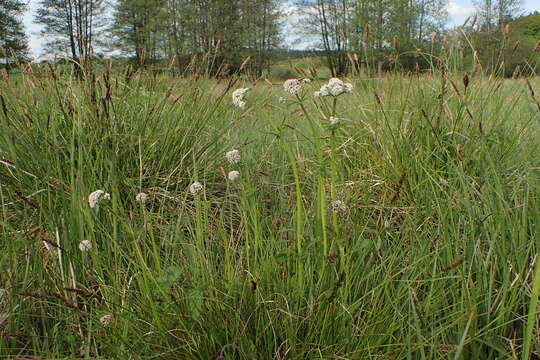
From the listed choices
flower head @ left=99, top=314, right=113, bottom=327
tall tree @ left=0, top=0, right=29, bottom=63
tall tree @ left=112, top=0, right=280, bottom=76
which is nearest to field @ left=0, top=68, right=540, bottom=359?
flower head @ left=99, top=314, right=113, bottom=327

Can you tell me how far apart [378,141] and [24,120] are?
1.65m

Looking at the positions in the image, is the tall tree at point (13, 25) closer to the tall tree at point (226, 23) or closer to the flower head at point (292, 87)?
the tall tree at point (226, 23)

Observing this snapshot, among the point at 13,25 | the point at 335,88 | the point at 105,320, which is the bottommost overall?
the point at 105,320

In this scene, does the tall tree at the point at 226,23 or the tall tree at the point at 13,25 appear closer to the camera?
the tall tree at the point at 13,25

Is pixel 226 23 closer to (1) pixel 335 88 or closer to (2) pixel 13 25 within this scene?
(2) pixel 13 25

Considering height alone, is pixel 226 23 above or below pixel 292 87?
above

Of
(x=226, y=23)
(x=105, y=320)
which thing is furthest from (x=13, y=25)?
(x=105, y=320)

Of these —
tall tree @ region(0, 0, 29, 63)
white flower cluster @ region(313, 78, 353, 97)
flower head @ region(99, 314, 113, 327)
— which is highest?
tall tree @ region(0, 0, 29, 63)

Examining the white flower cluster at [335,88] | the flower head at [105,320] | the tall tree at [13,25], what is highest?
the tall tree at [13,25]

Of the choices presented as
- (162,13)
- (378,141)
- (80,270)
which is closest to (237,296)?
(80,270)

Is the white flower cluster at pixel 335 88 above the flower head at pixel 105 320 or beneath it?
above

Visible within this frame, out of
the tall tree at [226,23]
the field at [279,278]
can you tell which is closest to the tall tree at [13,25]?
the tall tree at [226,23]

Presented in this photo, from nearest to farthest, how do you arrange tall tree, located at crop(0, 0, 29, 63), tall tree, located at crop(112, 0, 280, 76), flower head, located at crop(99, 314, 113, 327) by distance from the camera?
flower head, located at crop(99, 314, 113, 327)
tall tree, located at crop(0, 0, 29, 63)
tall tree, located at crop(112, 0, 280, 76)

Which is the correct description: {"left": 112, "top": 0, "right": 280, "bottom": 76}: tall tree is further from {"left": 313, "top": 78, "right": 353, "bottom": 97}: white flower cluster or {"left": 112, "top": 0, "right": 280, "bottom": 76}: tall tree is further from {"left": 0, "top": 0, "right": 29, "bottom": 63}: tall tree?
{"left": 313, "top": 78, "right": 353, "bottom": 97}: white flower cluster
